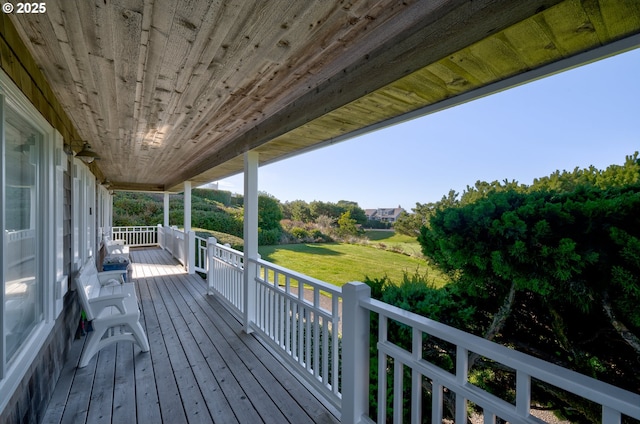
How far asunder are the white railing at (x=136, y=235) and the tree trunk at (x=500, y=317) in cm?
1248

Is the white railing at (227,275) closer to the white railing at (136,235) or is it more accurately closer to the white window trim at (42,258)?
the white window trim at (42,258)

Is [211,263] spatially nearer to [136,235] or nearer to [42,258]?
[42,258]

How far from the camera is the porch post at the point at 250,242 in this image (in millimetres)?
3432

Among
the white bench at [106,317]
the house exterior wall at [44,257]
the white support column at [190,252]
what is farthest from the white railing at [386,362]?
the white support column at [190,252]

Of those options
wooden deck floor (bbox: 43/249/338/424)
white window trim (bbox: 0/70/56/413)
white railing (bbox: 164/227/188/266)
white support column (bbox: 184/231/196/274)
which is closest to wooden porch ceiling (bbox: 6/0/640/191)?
white window trim (bbox: 0/70/56/413)

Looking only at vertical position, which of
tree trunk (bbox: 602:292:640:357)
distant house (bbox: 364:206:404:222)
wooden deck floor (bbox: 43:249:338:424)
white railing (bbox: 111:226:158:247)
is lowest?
wooden deck floor (bbox: 43:249:338:424)

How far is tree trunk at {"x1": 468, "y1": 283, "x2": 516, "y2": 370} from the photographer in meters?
2.18

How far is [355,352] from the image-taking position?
1.78 meters

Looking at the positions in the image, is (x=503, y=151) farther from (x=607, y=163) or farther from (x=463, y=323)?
(x=463, y=323)

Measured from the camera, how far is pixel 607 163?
1.89 meters

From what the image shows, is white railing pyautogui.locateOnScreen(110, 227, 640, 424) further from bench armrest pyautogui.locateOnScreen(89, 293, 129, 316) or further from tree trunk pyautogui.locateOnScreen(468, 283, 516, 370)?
bench armrest pyautogui.locateOnScreen(89, 293, 129, 316)

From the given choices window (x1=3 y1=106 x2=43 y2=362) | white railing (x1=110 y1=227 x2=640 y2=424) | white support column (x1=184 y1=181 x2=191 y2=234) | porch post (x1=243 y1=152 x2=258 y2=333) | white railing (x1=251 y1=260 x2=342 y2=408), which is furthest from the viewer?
white support column (x1=184 y1=181 x2=191 y2=234)

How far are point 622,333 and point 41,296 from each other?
391 centimetres

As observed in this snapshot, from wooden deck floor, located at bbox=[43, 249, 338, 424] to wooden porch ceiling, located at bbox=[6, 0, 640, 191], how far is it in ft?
7.11
